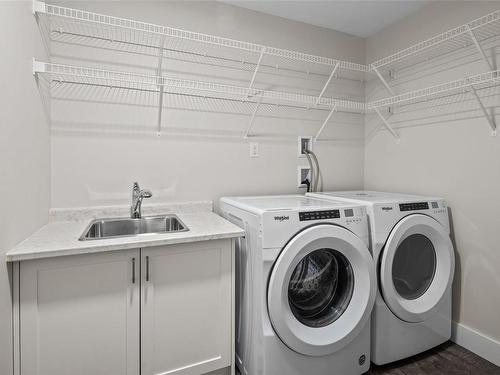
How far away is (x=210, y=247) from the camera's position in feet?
4.91

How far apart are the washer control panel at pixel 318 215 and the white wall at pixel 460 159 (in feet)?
3.33

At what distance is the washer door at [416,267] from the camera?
166 centimetres

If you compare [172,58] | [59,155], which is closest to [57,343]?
[59,155]

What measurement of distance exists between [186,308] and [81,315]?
0.46 m

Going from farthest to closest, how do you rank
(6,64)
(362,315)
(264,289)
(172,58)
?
1. (172,58)
2. (362,315)
3. (264,289)
4. (6,64)

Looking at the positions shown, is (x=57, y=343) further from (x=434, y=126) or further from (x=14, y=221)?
(x=434, y=126)

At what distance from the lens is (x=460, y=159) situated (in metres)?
1.92

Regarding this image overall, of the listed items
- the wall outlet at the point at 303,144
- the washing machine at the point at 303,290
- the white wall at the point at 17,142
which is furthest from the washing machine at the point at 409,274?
the white wall at the point at 17,142

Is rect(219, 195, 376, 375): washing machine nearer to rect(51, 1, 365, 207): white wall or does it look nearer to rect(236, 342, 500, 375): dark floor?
rect(236, 342, 500, 375): dark floor

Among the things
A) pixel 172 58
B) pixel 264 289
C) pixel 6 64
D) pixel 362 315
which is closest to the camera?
pixel 6 64

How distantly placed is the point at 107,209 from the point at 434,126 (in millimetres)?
2353

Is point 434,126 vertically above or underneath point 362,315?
above

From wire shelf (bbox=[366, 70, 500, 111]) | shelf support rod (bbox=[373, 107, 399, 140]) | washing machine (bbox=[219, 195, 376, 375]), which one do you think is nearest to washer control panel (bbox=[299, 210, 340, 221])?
washing machine (bbox=[219, 195, 376, 375])

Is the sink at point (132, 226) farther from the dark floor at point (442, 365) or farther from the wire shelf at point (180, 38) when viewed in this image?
the wire shelf at point (180, 38)
